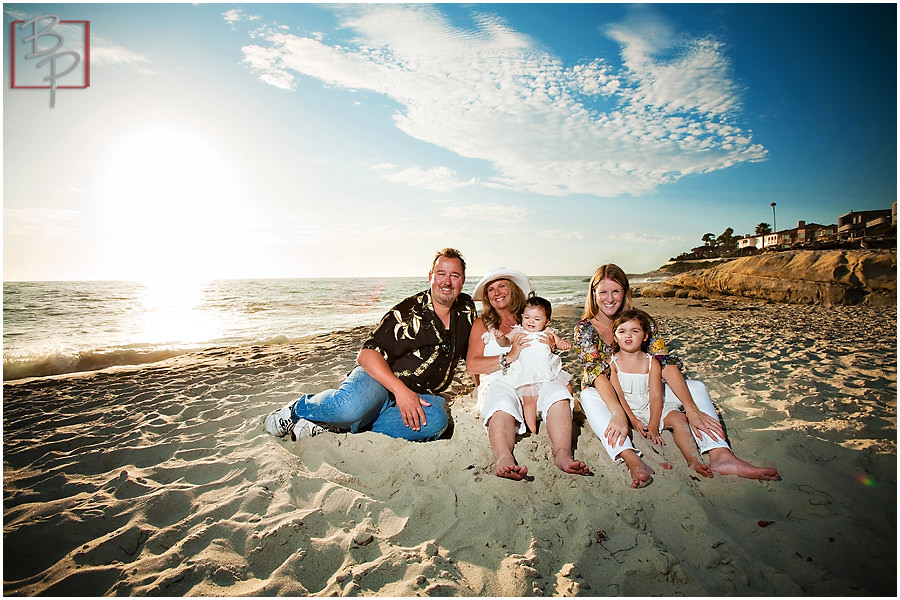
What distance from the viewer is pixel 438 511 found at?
252 centimetres

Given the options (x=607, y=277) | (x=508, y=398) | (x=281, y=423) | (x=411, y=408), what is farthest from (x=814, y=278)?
(x=281, y=423)

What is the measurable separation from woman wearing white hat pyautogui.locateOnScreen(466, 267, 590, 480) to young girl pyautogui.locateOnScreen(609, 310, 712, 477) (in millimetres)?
511

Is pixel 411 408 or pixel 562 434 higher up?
pixel 411 408

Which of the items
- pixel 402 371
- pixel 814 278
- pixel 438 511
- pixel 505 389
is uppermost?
pixel 814 278

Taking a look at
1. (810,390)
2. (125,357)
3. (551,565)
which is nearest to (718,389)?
(810,390)

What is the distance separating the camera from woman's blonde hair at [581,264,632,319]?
346 cm

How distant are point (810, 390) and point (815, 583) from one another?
10.1 ft

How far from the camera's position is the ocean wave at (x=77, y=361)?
696 centimetres

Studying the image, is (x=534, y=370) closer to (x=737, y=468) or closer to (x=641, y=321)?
(x=641, y=321)

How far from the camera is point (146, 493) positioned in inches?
107

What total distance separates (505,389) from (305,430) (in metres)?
1.73

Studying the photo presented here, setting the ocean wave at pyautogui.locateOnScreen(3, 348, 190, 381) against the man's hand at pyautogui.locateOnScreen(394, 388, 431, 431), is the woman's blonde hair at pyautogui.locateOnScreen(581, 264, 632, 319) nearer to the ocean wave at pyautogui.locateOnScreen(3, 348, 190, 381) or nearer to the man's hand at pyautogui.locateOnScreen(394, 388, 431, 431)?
the man's hand at pyautogui.locateOnScreen(394, 388, 431, 431)

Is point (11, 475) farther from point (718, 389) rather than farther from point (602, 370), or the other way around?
point (718, 389)

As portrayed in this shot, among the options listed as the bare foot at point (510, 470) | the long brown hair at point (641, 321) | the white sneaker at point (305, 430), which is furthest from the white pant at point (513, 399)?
the white sneaker at point (305, 430)
